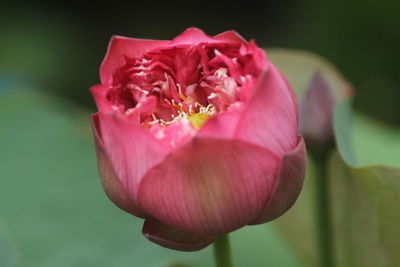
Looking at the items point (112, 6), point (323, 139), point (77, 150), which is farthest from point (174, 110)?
point (112, 6)

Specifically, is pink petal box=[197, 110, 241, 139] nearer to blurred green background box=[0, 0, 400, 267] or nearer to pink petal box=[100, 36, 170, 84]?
pink petal box=[100, 36, 170, 84]

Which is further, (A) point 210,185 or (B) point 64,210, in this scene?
(B) point 64,210

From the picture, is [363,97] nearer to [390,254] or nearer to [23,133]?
[23,133]

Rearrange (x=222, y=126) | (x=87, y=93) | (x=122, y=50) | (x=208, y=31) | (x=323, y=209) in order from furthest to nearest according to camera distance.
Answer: (x=208, y=31) → (x=87, y=93) → (x=323, y=209) → (x=122, y=50) → (x=222, y=126)

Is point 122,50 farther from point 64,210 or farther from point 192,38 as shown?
point 64,210

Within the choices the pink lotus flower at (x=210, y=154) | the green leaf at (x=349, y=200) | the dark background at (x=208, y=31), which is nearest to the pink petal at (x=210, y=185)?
the pink lotus flower at (x=210, y=154)

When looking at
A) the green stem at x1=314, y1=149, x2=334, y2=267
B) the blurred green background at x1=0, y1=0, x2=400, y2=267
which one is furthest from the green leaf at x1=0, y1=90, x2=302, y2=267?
the green stem at x1=314, y1=149, x2=334, y2=267

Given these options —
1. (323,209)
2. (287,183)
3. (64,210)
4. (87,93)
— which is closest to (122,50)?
(287,183)
